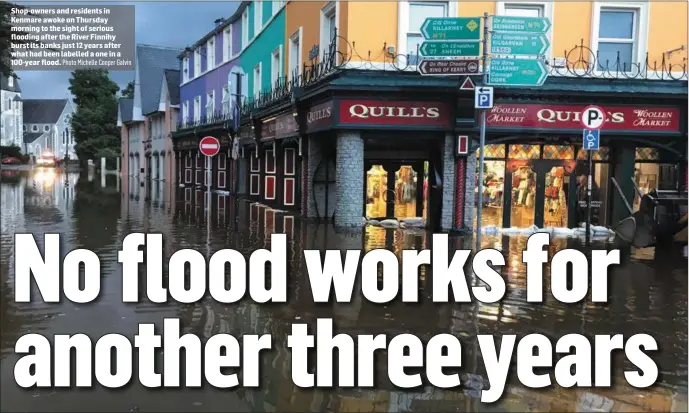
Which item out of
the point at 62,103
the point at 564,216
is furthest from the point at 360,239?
the point at 62,103

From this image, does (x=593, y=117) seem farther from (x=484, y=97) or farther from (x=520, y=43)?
(x=484, y=97)

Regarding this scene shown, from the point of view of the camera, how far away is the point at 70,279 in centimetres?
690

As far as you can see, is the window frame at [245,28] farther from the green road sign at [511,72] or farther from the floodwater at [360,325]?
the green road sign at [511,72]

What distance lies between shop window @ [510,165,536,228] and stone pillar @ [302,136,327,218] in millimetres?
5580

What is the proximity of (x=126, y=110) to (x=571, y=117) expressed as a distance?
2113 inches

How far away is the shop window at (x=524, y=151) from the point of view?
53.0ft

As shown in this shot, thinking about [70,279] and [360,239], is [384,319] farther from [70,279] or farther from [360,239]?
[360,239]

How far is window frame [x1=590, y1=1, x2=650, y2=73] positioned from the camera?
15383mm

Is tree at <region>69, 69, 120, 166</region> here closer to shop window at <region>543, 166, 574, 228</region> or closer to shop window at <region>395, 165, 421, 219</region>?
shop window at <region>395, 165, 421, 219</region>

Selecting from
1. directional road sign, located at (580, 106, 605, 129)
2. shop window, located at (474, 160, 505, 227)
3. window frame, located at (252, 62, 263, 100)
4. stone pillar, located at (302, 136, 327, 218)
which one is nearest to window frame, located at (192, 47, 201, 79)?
window frame, located at (252, 62, 263, 100)

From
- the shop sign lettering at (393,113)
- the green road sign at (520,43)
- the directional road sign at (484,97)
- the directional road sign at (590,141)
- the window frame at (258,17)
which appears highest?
the window frame at (258,17)

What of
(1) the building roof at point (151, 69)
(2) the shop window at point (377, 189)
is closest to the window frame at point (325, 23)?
(2) the shop window at point (377, 189)

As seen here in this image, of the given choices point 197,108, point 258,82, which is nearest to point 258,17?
point 258,82

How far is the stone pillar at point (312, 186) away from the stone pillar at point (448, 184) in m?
4.41
